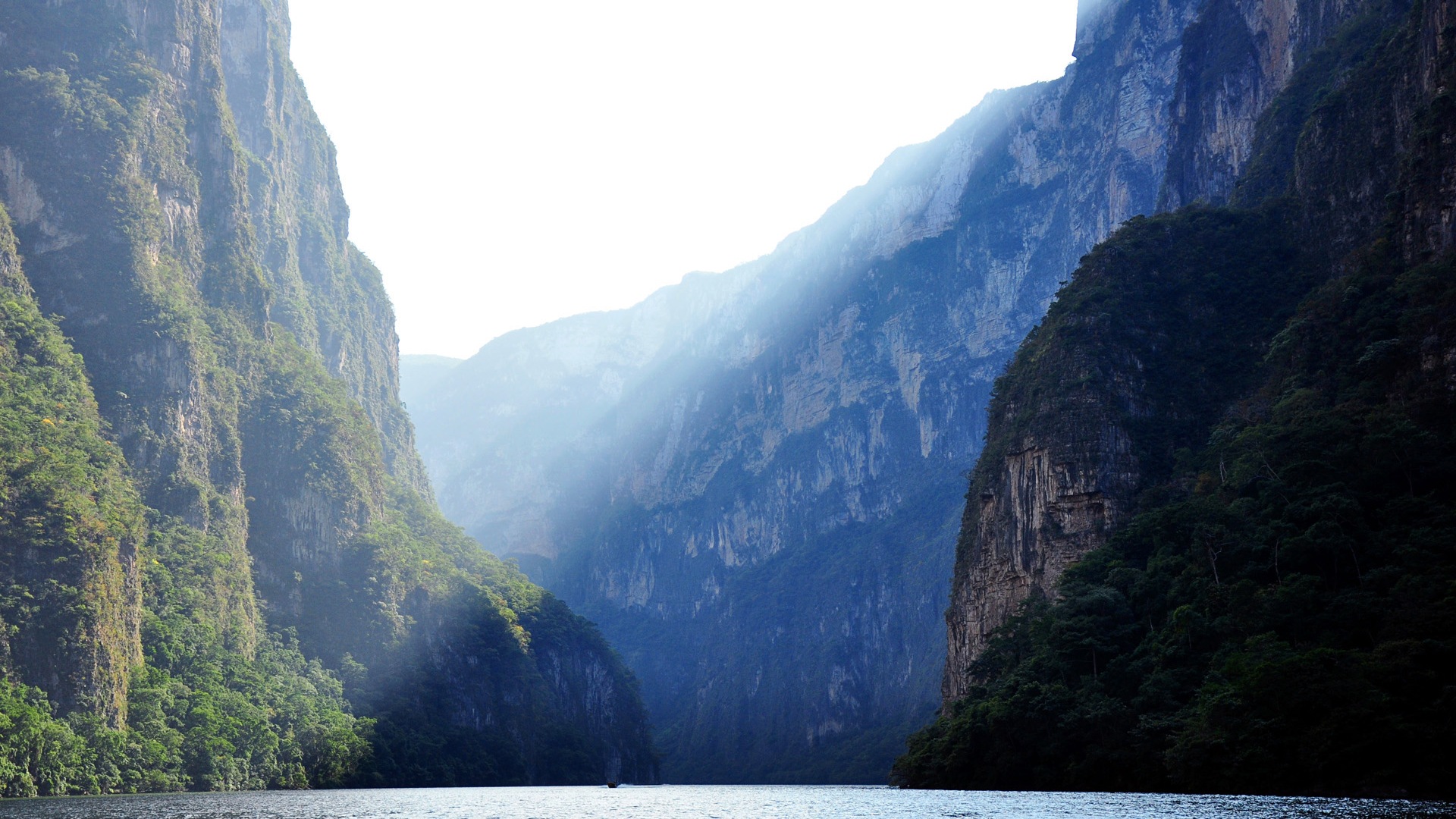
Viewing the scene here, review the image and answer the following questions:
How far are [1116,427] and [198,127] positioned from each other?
115335 millimetres

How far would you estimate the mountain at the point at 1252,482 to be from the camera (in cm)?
5969

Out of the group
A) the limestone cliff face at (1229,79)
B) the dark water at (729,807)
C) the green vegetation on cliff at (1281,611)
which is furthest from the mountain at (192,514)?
the limestone cliff face at (1229,79)

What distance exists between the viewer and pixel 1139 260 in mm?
106750

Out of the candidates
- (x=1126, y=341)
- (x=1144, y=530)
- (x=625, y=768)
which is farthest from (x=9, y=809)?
(x=625, y=768)

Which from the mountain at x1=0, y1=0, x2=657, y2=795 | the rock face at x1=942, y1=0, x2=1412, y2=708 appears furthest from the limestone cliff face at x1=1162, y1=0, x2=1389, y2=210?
the mountain at x1=0, y1=0, x2=657, y2=795

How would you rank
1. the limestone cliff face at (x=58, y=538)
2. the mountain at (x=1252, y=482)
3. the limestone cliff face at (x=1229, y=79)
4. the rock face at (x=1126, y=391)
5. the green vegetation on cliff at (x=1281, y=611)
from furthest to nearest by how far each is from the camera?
the limestone cliff face at (x=1229, y=79) → the limestone cliff face at (x=58, y=538) → the rock face at (x=1126, y=391) → the mountain at (x=1252, y=482) → the green vegetation on cliff at (x=1281, y=611)

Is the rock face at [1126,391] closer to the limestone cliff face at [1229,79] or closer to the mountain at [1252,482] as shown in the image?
the limestone cliff face at [1229,79]

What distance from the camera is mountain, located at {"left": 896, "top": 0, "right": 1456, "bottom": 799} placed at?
5969cm

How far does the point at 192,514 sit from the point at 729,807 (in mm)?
75690

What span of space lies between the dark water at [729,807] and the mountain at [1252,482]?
3384 millimetres

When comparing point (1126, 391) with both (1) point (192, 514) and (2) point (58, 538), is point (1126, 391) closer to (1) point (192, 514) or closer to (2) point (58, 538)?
(2) point (58, 538)

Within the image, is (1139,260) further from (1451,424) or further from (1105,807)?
(1105,807)

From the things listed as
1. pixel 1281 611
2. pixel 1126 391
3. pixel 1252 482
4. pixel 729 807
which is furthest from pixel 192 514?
pixel 1281 611

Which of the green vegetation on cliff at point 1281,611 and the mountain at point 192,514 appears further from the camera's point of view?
the mountain at point 192,514
